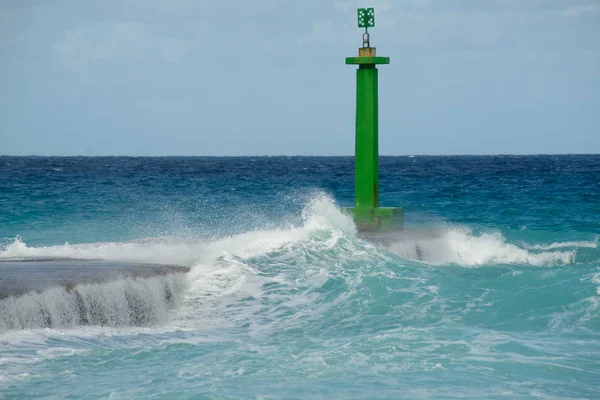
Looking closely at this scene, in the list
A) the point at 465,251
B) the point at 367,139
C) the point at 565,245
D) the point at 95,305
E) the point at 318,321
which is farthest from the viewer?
the point at 565,245

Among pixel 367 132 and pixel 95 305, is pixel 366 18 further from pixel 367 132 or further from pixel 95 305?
pixel 95 305

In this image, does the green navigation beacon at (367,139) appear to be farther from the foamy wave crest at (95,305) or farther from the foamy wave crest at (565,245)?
the foamy wave crest at (95,305)

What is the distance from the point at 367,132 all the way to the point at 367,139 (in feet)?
0.42

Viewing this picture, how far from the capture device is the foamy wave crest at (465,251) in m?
15.9

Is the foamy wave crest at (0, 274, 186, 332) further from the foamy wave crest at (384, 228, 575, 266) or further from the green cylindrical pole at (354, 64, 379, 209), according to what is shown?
the green cylindrical pole at (354, 64, 379, 209)

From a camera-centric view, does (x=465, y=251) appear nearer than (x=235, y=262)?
No

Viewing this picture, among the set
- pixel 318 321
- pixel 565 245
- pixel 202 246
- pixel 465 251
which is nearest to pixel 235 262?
pixel 202 246

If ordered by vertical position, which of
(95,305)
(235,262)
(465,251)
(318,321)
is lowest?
(318,321)

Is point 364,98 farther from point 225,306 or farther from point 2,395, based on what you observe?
point 2,395

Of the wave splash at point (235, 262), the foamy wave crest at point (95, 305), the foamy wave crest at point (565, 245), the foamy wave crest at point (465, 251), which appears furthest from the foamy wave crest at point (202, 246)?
the foamy wave crest at point (565, 245)

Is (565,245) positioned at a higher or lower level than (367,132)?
lower

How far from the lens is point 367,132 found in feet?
53.6

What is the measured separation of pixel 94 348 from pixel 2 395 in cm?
166

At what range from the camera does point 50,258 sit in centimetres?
1376
